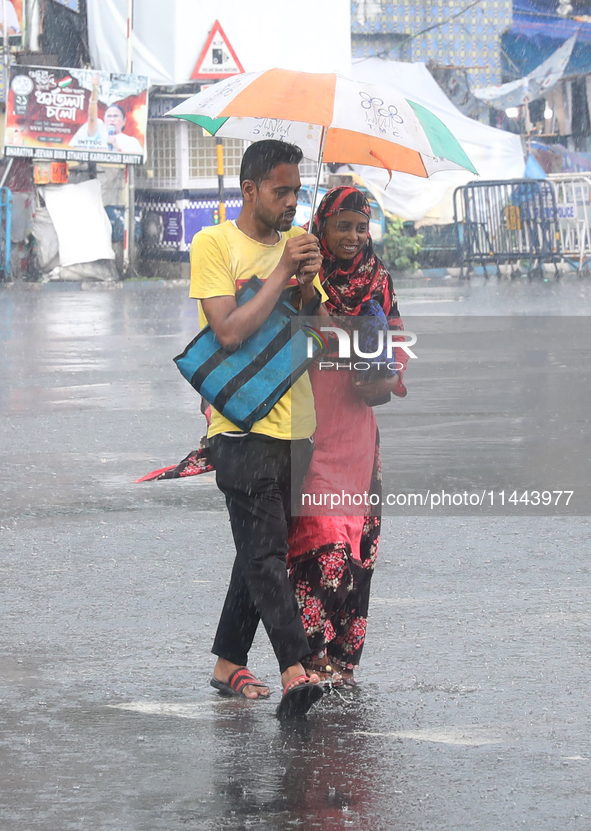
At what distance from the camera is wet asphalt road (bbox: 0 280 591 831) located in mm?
3688

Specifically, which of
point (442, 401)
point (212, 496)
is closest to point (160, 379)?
point (442, 401)

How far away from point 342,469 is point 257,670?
80 centimetres

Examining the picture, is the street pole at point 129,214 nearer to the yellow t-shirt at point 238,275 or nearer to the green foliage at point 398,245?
the green foliage at point 398,245

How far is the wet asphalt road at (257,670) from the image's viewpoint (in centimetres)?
369

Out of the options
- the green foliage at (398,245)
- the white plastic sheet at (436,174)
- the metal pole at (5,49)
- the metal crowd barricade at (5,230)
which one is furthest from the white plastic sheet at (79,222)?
the green foliage at (398,245)

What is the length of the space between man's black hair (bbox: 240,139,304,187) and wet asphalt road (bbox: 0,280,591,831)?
1603mm

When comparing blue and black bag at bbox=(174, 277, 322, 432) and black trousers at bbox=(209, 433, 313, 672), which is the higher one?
blue and black bag at bbox=(174, 277, 322, 432)

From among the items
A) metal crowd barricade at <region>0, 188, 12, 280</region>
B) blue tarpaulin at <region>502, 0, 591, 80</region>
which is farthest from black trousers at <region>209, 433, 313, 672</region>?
blue tarpaulin at <region>502, 0, 591, 80</region>

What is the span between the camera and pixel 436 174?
106 ft

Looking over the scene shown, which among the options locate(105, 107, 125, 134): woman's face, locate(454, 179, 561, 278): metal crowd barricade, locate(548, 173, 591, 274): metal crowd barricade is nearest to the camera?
locate(454, 179, 561, 278): metal crowd barricade

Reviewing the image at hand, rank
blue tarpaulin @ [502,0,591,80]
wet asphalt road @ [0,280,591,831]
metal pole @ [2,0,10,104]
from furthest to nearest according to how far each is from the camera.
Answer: blue tarpaulin @ [502,0,591,80] < metal pole @ [2,0,10,104] < wet asphalt road @ [0,280,591,831]

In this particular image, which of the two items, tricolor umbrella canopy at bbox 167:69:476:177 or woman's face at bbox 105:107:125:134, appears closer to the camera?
tricolor umbrella canopy at bbox 167:69:476:177

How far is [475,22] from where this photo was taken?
1422 inches

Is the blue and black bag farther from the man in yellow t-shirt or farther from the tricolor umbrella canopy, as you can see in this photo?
the tricolor umbrella canopy
